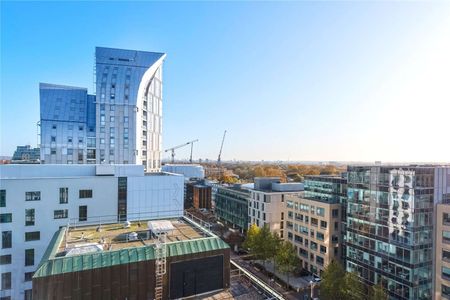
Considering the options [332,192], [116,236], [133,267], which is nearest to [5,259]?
[116,236]

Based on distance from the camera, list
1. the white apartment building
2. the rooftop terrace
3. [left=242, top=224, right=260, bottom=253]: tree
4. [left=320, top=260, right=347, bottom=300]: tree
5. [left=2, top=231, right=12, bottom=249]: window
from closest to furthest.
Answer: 1. the rooftop terrace
2. [left=2, top=231, right=12, bottom=249]: window
3. the white apartment building
4. [left=320, top=260, right=347, bottom=300]: tree
5. [left=242, top=224, right=260, bottom=253]: tree

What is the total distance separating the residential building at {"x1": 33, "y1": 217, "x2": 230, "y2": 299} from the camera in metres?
17.7

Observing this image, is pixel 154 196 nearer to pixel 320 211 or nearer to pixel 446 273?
pixel 320 211

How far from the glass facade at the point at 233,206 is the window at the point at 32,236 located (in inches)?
1867

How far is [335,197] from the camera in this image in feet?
161

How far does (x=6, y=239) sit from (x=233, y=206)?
180 ft

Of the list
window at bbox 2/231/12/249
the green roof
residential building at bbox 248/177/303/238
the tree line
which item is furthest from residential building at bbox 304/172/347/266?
window at bbox 2/231/12/249

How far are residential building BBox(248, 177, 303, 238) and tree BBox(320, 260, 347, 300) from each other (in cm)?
2374

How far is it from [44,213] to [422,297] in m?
49.5

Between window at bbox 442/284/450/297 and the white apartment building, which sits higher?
the white apartment building

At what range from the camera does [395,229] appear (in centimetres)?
3641

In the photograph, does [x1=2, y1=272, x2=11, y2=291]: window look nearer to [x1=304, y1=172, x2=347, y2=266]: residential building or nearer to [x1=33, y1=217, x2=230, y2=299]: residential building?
[x1=33, y1=217, x2=230, y2=299]: residential building

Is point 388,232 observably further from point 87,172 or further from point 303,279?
point 87,172

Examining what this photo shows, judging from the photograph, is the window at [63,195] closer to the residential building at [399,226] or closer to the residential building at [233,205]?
the residential building at [399,226]
